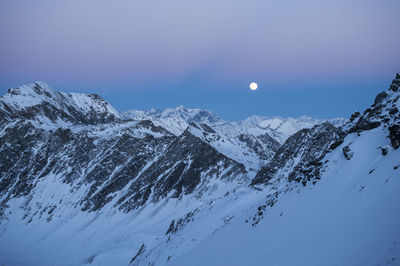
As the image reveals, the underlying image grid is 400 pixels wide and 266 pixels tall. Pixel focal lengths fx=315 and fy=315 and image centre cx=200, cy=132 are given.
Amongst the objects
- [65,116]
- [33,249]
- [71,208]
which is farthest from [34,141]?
[33,249]

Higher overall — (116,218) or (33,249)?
(116,218)

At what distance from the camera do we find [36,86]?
7131 inches

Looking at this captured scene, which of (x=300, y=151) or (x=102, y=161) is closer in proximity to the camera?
(x=300, y=151)

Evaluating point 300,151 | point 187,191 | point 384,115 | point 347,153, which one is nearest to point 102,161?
point 187,191

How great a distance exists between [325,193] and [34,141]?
137 meters

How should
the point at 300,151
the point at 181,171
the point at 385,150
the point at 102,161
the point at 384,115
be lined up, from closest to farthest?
1. the point at 385,150
2. the point at 384,115
3. the point at 300,151
4. the point at 181,171
5. the point at 102,161

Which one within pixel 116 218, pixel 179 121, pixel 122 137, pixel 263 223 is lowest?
pixel 263 223

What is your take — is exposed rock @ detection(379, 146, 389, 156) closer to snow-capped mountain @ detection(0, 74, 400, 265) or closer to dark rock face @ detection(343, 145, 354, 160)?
snow-capped mountain @ detection(0, 74, 400, 265)

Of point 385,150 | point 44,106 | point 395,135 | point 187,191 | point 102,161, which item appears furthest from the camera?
point 44,106

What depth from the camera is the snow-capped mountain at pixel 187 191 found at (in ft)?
53.4

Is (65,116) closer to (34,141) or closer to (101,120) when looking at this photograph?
(101,120)

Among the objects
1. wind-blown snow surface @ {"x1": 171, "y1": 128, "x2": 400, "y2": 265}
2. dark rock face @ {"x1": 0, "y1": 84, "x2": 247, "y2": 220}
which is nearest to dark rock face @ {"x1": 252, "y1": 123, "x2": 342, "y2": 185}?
dark rock face @ {"x1": 0, "y1": 84, "x2": 247, "y2": 220}

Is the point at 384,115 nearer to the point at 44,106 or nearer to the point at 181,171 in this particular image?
the point at 181,171

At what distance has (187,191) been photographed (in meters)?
76.5
